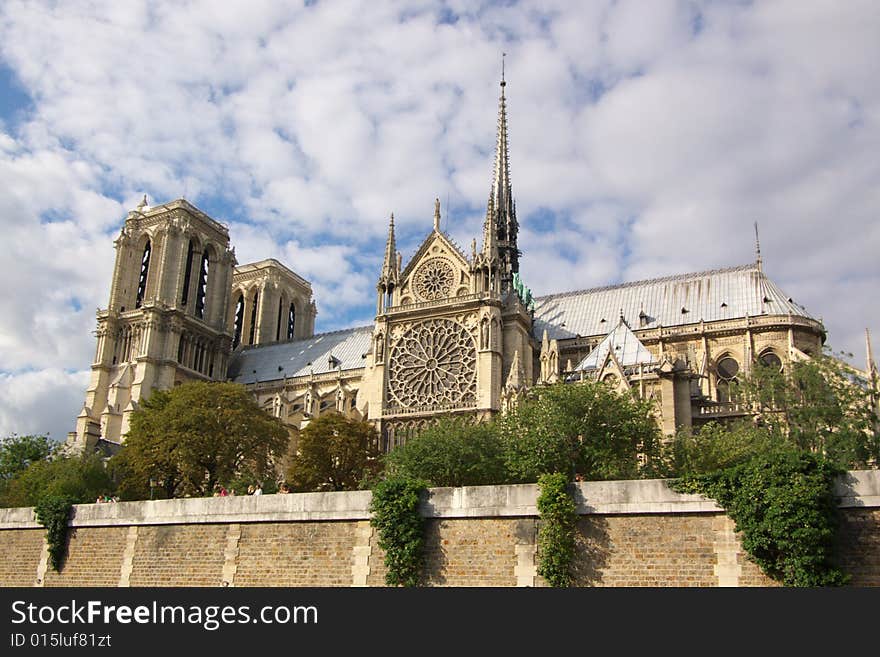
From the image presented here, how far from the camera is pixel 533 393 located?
32.4 m

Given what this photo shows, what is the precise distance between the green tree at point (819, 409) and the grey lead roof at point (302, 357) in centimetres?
3128

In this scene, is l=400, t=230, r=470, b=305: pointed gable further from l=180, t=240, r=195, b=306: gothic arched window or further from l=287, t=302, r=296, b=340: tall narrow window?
l=287, t=302, r=296, b=340: tall narrow window

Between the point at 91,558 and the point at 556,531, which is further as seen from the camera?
the point at 91,558

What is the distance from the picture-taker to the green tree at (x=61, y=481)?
119 ft

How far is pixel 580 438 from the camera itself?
27.2 m

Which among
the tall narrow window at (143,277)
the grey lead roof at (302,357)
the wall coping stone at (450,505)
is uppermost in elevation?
the tall narrow window at (143,277)

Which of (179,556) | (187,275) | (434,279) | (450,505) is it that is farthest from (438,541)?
(187,275)

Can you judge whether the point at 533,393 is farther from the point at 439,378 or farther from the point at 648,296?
the point at 648,296

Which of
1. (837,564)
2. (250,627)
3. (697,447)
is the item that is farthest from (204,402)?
(837,564)

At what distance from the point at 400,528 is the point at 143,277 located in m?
51.4

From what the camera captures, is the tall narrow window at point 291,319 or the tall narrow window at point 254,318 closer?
the tall narrow window at point 254,318

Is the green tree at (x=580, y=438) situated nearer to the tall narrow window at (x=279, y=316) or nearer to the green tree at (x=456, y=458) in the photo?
the green tree at (x=456, y=458)

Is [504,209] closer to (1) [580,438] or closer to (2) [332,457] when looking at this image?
(2) [332,457]

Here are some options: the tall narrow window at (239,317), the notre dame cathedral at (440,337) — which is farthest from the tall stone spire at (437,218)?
the tall narrow window at (239,317)
